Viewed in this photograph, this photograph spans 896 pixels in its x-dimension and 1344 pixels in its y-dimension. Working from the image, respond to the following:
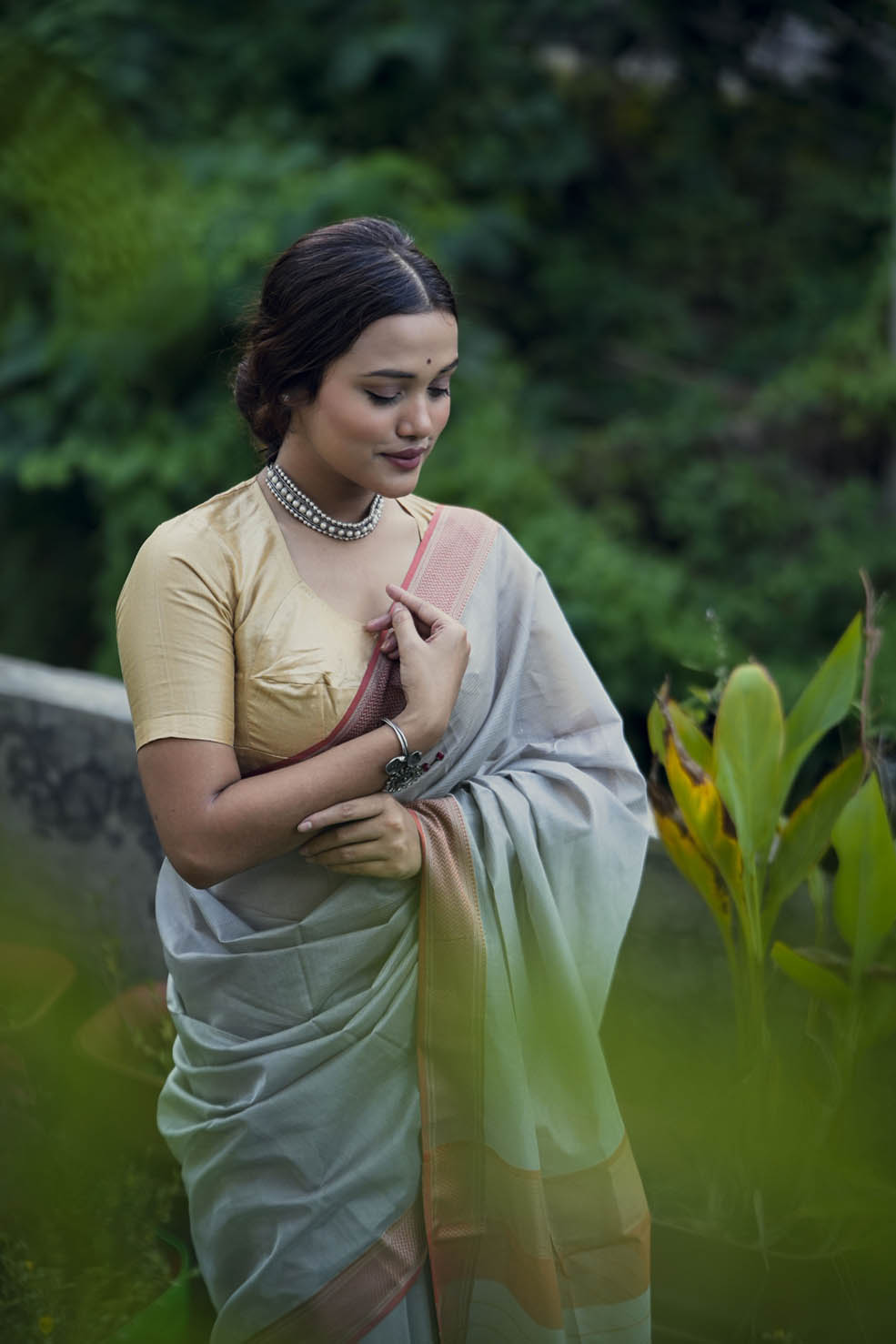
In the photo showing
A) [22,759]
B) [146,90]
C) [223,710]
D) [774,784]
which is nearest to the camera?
[223,710]

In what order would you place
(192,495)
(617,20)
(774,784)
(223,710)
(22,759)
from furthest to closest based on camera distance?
(617,20) → (192,495) → (22,759) → (774,784) → (223,710)

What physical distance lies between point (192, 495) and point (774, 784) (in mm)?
A: 3354

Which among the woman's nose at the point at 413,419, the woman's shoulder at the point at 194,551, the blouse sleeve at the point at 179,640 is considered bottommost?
the blouse sleeve at the point at 179,640

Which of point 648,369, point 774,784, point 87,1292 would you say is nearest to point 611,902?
point 774,784

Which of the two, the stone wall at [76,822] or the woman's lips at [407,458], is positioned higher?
the woman's lips at [407,458]

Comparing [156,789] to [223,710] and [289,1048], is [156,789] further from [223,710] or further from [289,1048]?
[289,1048]

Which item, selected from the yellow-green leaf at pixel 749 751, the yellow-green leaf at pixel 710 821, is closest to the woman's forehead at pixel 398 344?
the yellow-green leaf at pixel 749 751

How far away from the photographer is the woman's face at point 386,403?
1.49m

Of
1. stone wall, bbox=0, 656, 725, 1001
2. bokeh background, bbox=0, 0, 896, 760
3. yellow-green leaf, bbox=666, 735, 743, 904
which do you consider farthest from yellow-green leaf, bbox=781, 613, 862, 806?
bokeh background, bbox=0, 0, 896, 760

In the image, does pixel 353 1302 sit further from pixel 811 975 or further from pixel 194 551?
pixel 194 551

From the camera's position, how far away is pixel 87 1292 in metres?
2.06

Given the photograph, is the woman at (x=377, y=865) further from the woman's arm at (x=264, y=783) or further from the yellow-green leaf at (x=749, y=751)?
the yellow-green leaf at (x=749, y=751)

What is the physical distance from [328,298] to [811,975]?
1.25 meters

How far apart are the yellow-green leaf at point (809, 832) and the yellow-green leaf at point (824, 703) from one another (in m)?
0.05
